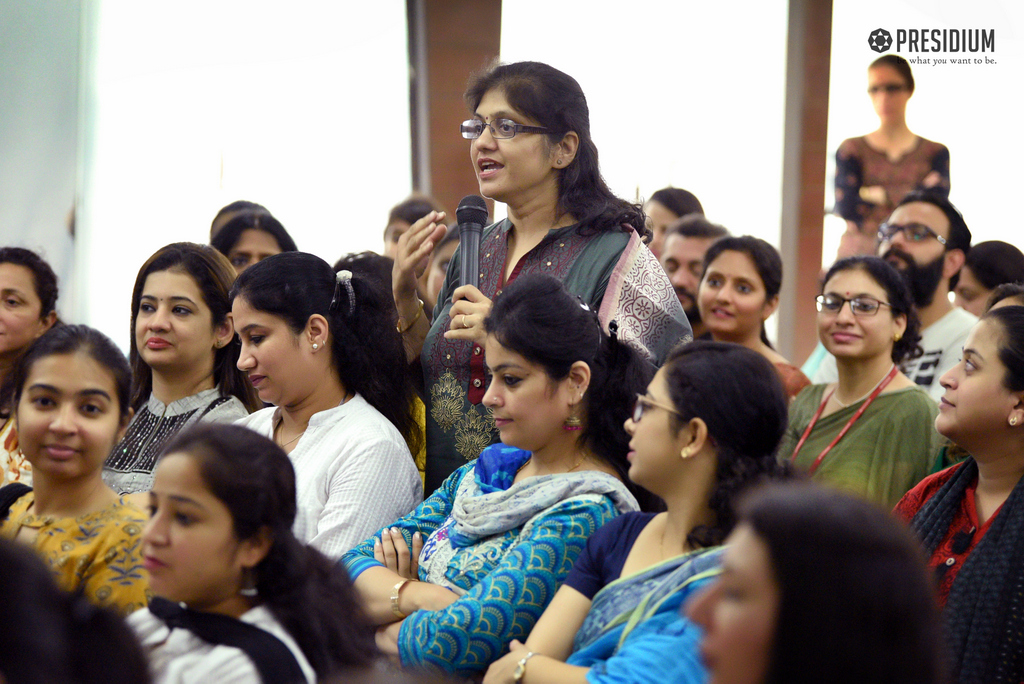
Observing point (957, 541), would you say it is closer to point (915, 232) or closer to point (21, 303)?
point (915, 232)

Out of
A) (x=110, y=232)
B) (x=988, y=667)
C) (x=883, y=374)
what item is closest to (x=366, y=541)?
(x=988, y=667)

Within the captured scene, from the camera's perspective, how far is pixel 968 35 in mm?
5023

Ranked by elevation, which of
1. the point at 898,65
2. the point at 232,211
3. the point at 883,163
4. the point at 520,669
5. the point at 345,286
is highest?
the point at 898,65

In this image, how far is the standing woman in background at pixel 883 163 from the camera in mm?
5199

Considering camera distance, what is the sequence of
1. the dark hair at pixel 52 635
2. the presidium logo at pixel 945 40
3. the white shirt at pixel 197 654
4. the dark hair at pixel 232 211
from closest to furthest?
the dark hair at pixel 52 635, the white shirt at pixel 197 654, the dark hair at pixel 232 211, the presidium logo at pixel 945 40

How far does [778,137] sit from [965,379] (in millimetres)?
3811

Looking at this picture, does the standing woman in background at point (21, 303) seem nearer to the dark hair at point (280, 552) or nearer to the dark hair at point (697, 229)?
the dark hair at point (280, 552)

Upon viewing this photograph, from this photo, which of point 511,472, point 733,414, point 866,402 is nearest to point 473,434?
point 511,472

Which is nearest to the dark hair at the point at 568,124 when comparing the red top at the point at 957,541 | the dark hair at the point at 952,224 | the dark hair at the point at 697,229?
the red top at the point at 957,541

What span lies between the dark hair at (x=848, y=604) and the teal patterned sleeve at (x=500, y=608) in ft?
3.09

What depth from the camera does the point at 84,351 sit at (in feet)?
7.06

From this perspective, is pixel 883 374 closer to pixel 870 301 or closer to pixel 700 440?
pixel 870 301

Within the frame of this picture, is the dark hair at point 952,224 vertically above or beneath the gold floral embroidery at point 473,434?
above

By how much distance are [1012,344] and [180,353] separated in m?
1.98
